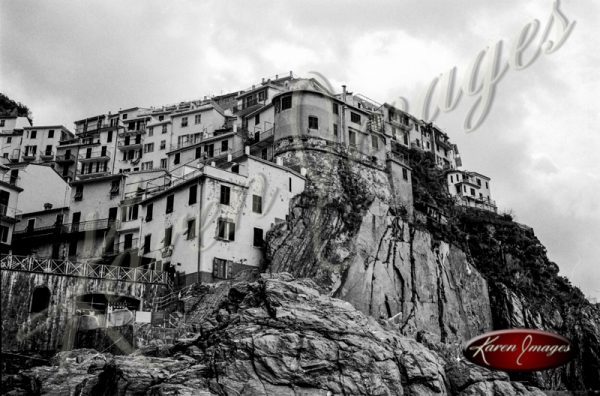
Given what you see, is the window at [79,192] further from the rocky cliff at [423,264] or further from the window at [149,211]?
the rocky cliff at [423,264]

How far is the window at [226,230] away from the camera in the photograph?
50.8m

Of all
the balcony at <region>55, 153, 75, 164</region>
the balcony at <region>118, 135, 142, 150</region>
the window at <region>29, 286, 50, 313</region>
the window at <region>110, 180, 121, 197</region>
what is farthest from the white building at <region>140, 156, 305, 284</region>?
the balcony at <region>55, 153, 75, 164</region>

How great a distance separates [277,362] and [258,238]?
67.8 ft

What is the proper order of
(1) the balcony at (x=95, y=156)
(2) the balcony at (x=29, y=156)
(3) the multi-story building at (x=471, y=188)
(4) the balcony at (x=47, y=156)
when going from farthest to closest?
(3) the multi-story building at (x=471, y=188)
(2) the balcony at (x=29, y=156)
(4) the balcony at (x=47, y=156)
(1) the balcony at (x=95, y=156)

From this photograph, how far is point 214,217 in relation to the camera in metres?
51.1

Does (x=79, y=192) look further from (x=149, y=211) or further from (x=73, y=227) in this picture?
(x=149, y=211)

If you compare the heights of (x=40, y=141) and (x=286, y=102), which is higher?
(x=40, y=141)

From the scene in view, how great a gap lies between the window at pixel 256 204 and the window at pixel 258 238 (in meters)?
1.74

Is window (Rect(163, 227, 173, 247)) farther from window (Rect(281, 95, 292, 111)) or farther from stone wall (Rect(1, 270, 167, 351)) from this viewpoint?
window (Rect(281, 95, 292, 111))

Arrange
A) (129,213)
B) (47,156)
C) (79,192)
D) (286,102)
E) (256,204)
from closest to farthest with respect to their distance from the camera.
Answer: (256,204), (129,213), (286,102), (79,192), (47,156)

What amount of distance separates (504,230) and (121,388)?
2407 inches

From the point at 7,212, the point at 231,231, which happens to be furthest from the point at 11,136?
the point at 231,231

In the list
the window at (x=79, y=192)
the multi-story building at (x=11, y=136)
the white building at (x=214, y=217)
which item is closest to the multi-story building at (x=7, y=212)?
the window at (x=79, y=192)

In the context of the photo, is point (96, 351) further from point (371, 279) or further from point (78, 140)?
point (78, 140)
